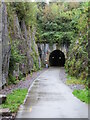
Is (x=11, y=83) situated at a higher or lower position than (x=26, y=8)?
lower

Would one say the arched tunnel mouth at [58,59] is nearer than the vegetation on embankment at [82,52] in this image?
No

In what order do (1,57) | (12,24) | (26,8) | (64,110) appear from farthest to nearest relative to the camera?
(26,8), (12,24), (1,57), (64,110)

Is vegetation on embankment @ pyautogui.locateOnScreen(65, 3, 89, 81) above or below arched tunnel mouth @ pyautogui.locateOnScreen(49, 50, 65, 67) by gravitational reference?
above

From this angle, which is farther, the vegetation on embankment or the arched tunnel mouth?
the arched tunnel mouth

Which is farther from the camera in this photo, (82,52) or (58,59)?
(58,59)

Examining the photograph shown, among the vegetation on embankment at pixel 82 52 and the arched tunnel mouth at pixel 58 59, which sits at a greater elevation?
the vegetation on embankment at pixel 82 52

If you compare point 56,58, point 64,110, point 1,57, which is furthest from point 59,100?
point 56,58

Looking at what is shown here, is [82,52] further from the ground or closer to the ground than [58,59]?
further from the ground

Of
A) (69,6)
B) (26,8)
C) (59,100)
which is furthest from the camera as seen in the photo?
(69,6)

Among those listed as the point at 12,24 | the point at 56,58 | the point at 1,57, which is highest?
the point at 12,24

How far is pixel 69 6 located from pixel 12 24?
25.2 m

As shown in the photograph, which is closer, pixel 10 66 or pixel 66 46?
pixel 10 66

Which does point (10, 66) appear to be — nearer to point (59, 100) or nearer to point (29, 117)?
point (59, 100)

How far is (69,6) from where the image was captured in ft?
150
